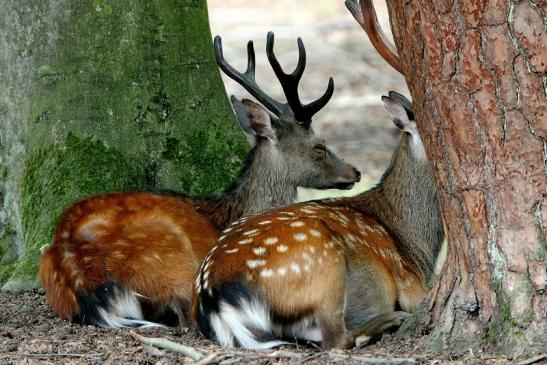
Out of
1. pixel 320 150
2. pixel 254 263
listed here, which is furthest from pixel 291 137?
pixel 254 263

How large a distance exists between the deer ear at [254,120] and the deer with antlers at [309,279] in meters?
1.18

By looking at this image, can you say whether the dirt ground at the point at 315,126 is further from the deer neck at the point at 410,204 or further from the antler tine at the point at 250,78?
the antler tine at the point at 250,78

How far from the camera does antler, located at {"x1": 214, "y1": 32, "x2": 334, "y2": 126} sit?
681 centimetres

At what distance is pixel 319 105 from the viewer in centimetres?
710

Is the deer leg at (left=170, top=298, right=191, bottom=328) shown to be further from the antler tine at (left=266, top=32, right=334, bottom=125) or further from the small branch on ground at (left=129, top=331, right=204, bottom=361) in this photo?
the antler tine at (left=266, top=32, right=334, bottom=125)

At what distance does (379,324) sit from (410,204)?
1220 mm

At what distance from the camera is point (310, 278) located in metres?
4.88

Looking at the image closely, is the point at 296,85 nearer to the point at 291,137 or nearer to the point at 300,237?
the point at 291,137

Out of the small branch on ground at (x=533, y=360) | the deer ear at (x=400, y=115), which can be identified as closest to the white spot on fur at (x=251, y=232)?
the deer ear at (x=400, y=115)

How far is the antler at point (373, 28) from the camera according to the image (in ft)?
16.6

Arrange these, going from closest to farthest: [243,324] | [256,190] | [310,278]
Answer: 1. [243,324]
2. [310,278]
3. [256,190]

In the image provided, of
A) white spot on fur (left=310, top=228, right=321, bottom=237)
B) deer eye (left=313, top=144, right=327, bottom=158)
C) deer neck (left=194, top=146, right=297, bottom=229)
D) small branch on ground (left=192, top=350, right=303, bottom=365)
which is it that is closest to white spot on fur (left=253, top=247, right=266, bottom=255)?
white spot on fur (left=310, top=228, right=321, bottom=237)

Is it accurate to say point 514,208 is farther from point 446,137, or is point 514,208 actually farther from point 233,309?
point 233,309

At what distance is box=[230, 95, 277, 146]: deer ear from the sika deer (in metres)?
1.19
